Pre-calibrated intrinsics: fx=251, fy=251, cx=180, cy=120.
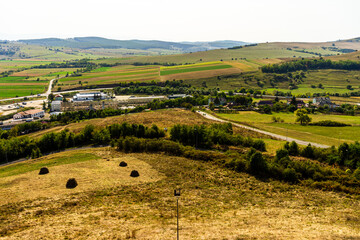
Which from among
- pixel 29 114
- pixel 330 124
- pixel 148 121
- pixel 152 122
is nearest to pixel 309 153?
pixel 330 124

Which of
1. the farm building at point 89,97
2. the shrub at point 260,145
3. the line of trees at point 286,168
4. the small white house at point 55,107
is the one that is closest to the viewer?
the line of trees at point 286,168

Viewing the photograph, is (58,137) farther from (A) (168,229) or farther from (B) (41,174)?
(A) (168,229)

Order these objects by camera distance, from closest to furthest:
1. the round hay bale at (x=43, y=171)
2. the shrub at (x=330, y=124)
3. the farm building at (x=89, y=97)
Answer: the round hay bale at (x=43, y=171) < the shrub at (x=330, y=124) < the farm building at (x=89, y=97)

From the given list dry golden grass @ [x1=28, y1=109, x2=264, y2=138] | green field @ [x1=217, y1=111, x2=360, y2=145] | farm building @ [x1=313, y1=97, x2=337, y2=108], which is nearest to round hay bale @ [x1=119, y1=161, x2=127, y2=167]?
dry golden grass @ [x1=28, y1=109, x2=264, y2=138]

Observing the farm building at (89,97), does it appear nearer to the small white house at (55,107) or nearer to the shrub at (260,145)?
the small white house at (55,107)

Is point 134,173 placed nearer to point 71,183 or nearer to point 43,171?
point 71,183

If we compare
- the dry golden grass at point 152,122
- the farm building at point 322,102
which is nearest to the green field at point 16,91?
the dry golden grass at point 152,122

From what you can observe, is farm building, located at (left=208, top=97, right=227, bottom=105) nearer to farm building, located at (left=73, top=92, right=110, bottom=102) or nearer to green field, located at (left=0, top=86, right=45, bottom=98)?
farm building, located at (left=73, top=92, right=110, bottom=102)
